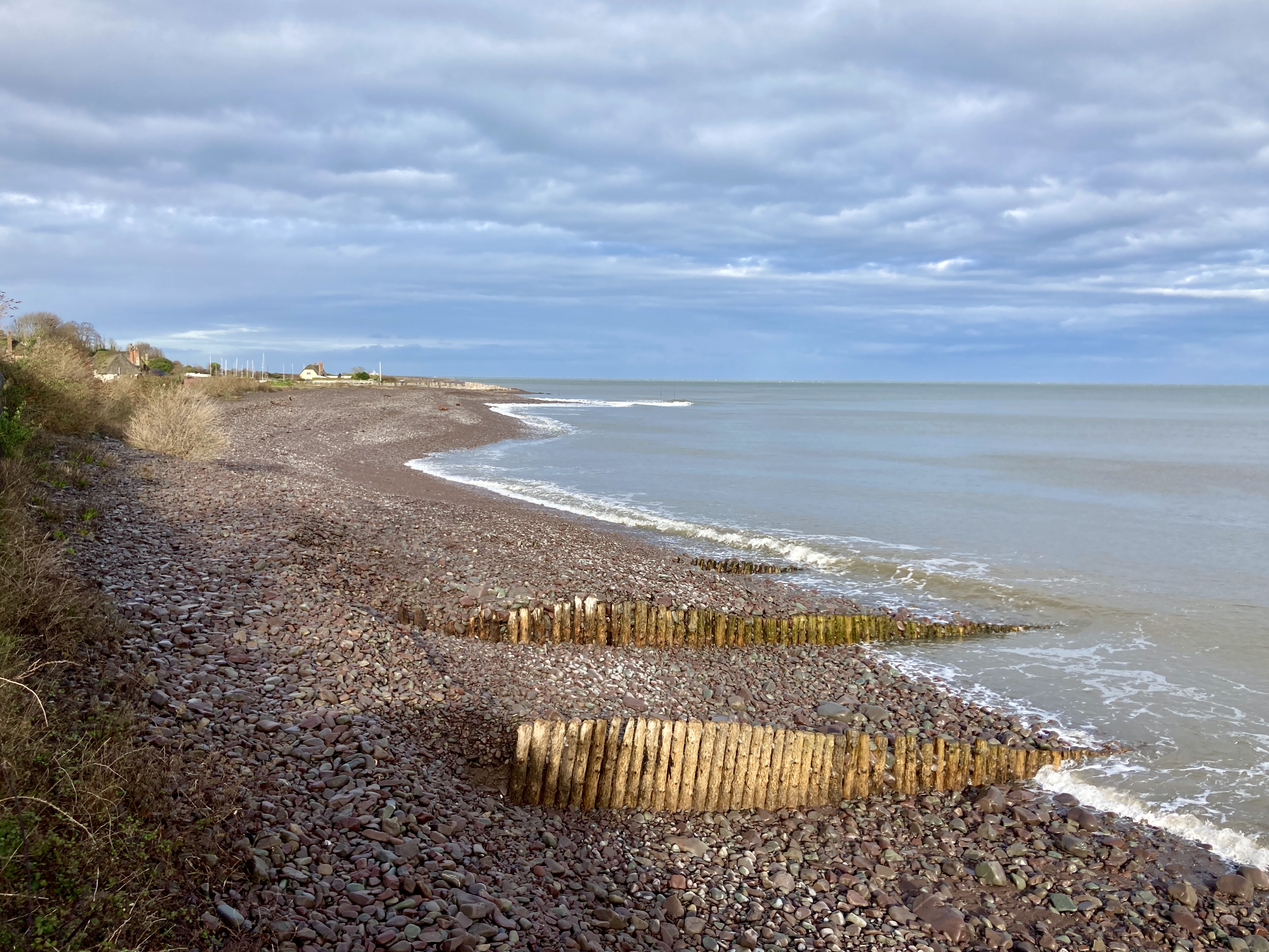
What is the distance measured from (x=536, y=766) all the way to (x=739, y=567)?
34.8 ft

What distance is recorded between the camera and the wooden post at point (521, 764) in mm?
7312

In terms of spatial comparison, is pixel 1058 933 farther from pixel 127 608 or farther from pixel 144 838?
pixel 127 608

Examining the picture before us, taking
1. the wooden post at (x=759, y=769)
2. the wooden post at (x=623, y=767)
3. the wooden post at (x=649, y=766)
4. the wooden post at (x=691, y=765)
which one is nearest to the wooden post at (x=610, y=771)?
the wooden post at (x=623, y=767)

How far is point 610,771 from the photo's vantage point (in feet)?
24.7

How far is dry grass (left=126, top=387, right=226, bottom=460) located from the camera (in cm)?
2367

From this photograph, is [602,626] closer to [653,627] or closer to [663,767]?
[653,627]

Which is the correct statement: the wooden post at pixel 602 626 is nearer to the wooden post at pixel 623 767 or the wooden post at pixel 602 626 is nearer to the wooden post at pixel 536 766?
the wooden post at pixel 623 767

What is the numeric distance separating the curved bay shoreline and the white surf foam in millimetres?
245

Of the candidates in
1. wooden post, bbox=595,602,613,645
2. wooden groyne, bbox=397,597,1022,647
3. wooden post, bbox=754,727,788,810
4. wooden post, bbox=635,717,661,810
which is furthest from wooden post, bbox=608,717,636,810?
wooden post, bbox=595,602,613,645

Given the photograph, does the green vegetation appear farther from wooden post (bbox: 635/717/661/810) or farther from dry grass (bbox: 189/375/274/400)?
dry grass (bbox: 189/375/274/400)

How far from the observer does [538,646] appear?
37.0 feet

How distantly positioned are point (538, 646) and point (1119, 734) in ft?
24.2

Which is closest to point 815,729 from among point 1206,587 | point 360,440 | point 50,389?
point 1206,587

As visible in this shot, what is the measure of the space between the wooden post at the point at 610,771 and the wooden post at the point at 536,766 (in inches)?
21.0
